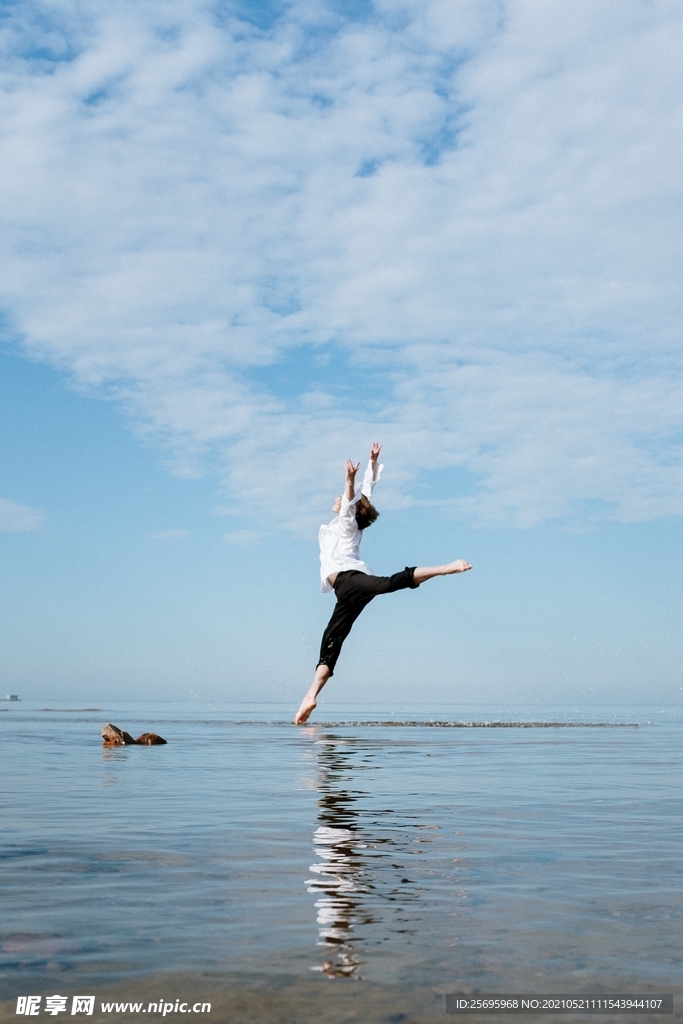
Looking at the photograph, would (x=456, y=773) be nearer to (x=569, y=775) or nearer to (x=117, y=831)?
(x=569, y=775)

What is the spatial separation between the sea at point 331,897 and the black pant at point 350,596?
12.0 feet

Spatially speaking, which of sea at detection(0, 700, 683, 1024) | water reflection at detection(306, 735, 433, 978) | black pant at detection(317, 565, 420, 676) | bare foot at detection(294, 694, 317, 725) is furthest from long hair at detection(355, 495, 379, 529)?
water reflection at detection(306, 735, 433, 978)

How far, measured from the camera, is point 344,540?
45.7 feet

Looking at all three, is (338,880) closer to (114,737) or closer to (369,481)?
(369,481)

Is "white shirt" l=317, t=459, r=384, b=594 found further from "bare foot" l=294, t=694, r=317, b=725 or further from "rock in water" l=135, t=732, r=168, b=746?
"rock in water" l=135, t=732, r=168, b=746

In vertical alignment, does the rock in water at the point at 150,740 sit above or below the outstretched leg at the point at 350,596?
below

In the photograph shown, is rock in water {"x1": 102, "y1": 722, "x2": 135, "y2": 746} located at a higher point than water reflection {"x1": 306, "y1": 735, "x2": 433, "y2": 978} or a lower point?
higher

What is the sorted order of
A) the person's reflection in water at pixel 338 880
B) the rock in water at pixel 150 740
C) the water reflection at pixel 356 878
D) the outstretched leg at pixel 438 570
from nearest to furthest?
the person's reflection in water at pixel 338 880
the water reflection at pixel 356 878
the outstretched leg at pixel 438 570
the rock in water at pixel 150 740

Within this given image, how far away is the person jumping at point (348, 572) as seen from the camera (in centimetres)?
1332

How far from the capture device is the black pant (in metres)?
13.1

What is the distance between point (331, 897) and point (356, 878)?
45cm

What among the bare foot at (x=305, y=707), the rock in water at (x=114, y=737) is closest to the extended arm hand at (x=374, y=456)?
the bare foot at (x=305, y=707)

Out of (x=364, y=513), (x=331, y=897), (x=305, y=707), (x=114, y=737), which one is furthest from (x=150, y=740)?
(x=331, y=897)

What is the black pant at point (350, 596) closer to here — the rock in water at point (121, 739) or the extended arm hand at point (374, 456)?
the extended arm hand at point (374, 456)
